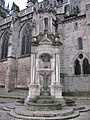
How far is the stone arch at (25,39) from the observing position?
67.6ft

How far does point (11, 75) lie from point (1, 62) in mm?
3761

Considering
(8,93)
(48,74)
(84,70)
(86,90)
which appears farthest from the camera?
(8,93)

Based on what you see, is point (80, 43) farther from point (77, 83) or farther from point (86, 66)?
point (77, 83)

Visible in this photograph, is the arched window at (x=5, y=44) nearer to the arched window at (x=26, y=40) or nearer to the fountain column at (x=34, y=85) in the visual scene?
the arched window at (x=26, y=40)

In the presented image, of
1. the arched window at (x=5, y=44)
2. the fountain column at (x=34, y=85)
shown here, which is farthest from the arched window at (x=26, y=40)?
the fountain column at (x=34, y=85)

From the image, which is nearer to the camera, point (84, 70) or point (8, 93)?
point (84, 70)

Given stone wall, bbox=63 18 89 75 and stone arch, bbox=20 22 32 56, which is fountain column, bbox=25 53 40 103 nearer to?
stone wall, bbox=63 18 89 75

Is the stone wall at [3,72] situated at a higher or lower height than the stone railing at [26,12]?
lower

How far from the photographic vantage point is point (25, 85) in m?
18.4

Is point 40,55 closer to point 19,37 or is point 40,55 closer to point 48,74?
point 48,74

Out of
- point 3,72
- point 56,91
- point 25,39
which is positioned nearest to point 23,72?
point 3,72

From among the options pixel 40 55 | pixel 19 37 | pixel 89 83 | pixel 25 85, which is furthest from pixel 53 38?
pixel 19 37

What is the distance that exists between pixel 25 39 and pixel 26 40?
269 millimetres

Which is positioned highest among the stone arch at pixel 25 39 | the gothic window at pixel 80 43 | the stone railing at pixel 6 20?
the stone railing at pixel 6 20
